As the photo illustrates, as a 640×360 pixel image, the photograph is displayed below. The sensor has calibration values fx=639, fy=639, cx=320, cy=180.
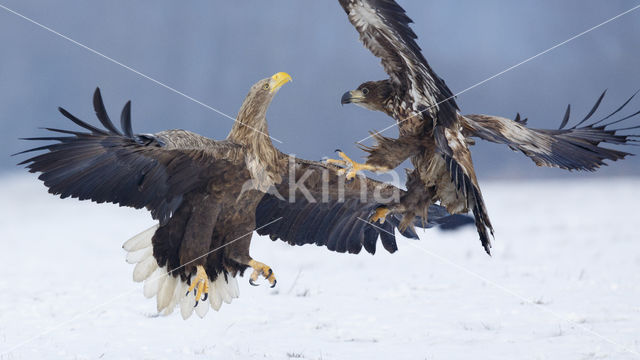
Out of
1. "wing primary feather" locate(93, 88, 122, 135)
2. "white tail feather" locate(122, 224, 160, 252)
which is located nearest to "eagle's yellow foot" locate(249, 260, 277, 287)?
"white tail feather" locate(122, 224, 160, 252)

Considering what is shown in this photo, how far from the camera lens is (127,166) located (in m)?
3.57

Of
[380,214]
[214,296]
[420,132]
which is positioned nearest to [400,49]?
[420,132]

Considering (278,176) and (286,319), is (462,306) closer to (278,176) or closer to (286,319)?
(286,319)

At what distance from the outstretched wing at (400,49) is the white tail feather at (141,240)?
1.93 m

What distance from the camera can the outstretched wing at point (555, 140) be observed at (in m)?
3.73

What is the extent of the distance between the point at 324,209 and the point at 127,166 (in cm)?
142

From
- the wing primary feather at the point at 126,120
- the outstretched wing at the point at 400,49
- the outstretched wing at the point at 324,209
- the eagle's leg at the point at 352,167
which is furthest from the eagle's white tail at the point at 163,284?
the outstretched wing at the point at 400,49

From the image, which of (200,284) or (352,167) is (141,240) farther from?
(352,167)

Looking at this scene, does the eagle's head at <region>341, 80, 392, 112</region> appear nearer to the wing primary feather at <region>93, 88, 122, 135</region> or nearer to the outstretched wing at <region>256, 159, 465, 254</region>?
the outstretched wing at <region>256, 159, 465, 254</region>

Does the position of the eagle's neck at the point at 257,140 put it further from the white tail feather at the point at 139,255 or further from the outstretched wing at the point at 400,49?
the white tail feather at the point at 139,255

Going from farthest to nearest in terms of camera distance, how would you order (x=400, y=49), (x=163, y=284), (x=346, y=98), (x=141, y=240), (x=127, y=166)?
(x=141, y=240)
(x=163, y=284)
(x=346, y=98)
(x=127, y=166)
(x=400, y=49)

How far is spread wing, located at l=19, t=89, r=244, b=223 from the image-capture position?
336cm

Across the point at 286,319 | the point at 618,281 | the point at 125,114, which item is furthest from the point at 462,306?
the point at 125,114

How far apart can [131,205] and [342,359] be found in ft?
8.91
